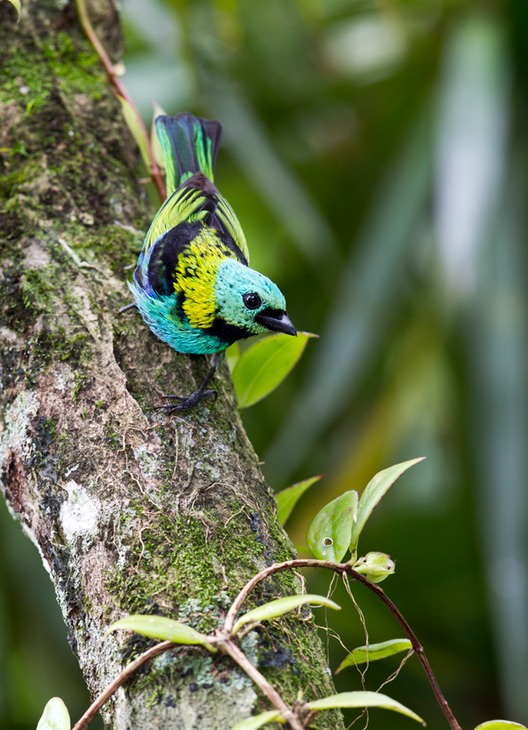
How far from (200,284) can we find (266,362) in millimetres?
406

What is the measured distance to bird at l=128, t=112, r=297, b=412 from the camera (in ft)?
7.30

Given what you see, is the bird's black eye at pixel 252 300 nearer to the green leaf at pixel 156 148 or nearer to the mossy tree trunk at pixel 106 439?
the mossy tree trunk at pixel 106 439

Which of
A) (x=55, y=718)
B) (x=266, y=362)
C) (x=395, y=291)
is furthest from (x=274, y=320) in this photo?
(x=395, y=291)

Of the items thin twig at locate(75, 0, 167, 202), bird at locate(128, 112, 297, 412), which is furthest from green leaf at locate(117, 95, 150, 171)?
bird at locate(128, 112, 297, 412)

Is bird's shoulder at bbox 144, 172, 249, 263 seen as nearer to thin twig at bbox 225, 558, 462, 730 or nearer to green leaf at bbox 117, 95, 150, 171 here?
green leaf at bbox 117, 95, 150, 171

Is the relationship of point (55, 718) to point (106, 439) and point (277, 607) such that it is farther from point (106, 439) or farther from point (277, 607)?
point (106, 439)

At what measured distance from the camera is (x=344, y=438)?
15.4 ft

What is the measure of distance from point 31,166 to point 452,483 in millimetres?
3261

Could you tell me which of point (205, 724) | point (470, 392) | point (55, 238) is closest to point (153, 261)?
point (55, 238)

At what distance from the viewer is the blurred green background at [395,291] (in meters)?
4.12

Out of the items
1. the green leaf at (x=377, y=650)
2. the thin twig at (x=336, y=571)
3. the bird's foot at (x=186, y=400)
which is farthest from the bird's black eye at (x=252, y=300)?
the green leaf at (x=377, y=650)

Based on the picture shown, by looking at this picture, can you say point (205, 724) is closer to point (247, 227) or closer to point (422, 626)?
point (422, 626)

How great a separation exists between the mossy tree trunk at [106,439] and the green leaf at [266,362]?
0.06m

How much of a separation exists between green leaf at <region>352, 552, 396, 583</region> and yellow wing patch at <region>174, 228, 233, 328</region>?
3.25 ft
